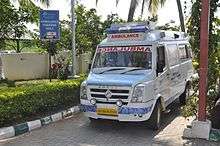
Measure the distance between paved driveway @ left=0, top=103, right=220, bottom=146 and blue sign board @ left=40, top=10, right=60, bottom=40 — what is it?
3553mm

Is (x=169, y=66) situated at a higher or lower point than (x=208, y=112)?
higher

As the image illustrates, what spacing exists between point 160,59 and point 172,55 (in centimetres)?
133

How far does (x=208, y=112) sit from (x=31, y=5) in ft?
34.8

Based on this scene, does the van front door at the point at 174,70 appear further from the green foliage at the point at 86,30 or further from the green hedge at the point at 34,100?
the green foliage at the point at 86,30

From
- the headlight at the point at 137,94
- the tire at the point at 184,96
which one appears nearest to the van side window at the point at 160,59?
the headlight at the point at 137,94

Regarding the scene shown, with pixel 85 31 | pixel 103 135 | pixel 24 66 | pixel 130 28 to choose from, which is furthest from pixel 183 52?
pixel 85 31

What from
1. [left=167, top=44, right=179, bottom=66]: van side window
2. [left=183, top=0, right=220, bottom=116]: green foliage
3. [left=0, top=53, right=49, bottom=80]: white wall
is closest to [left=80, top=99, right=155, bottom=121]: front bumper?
[left=183, top=0, right=220, bottom=116]: green foliage

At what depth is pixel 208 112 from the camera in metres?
10.6

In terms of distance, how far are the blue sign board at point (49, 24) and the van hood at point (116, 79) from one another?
4149mm

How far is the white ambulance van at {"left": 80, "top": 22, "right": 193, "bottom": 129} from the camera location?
9.80 m

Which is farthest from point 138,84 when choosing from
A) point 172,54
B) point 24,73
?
point 24,73

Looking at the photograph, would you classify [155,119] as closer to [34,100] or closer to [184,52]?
[34,100]

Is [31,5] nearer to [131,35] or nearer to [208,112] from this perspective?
[131,35]

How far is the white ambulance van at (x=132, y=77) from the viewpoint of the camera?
980 centimetres
